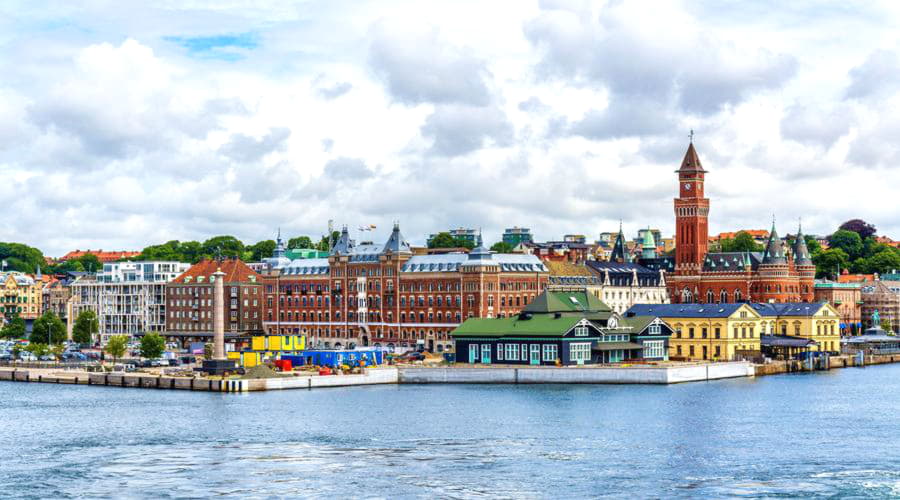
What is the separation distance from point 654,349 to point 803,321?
99.2 ft

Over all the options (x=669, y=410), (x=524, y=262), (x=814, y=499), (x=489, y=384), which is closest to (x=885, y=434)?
(x=669, y=410)

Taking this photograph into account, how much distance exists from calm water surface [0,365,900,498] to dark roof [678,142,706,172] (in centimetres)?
8352

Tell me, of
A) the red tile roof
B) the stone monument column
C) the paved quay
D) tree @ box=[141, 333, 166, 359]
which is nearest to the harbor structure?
the paved quay

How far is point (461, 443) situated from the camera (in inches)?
2980

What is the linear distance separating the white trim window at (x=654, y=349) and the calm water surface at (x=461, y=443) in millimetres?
17739

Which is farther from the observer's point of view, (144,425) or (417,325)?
(417,325)

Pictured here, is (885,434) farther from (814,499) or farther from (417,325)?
(417,325)

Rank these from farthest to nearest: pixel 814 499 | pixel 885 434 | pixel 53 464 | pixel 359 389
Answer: pixel 359 389, pixel 885 434, pixel 53 464, pixel 814 499

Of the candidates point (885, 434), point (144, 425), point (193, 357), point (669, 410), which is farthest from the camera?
point (193, 357)

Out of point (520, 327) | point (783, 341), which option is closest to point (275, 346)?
point (520, 327)

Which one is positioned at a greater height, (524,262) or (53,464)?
(524,262)

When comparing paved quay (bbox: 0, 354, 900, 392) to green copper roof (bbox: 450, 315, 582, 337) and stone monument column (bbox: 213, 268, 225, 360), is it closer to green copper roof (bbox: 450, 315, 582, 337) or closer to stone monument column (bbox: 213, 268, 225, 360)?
green copper roof (bbox: 450, 315, 582, 337)

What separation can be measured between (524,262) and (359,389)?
53305 mm

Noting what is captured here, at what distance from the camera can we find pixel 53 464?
69812 millimetres
